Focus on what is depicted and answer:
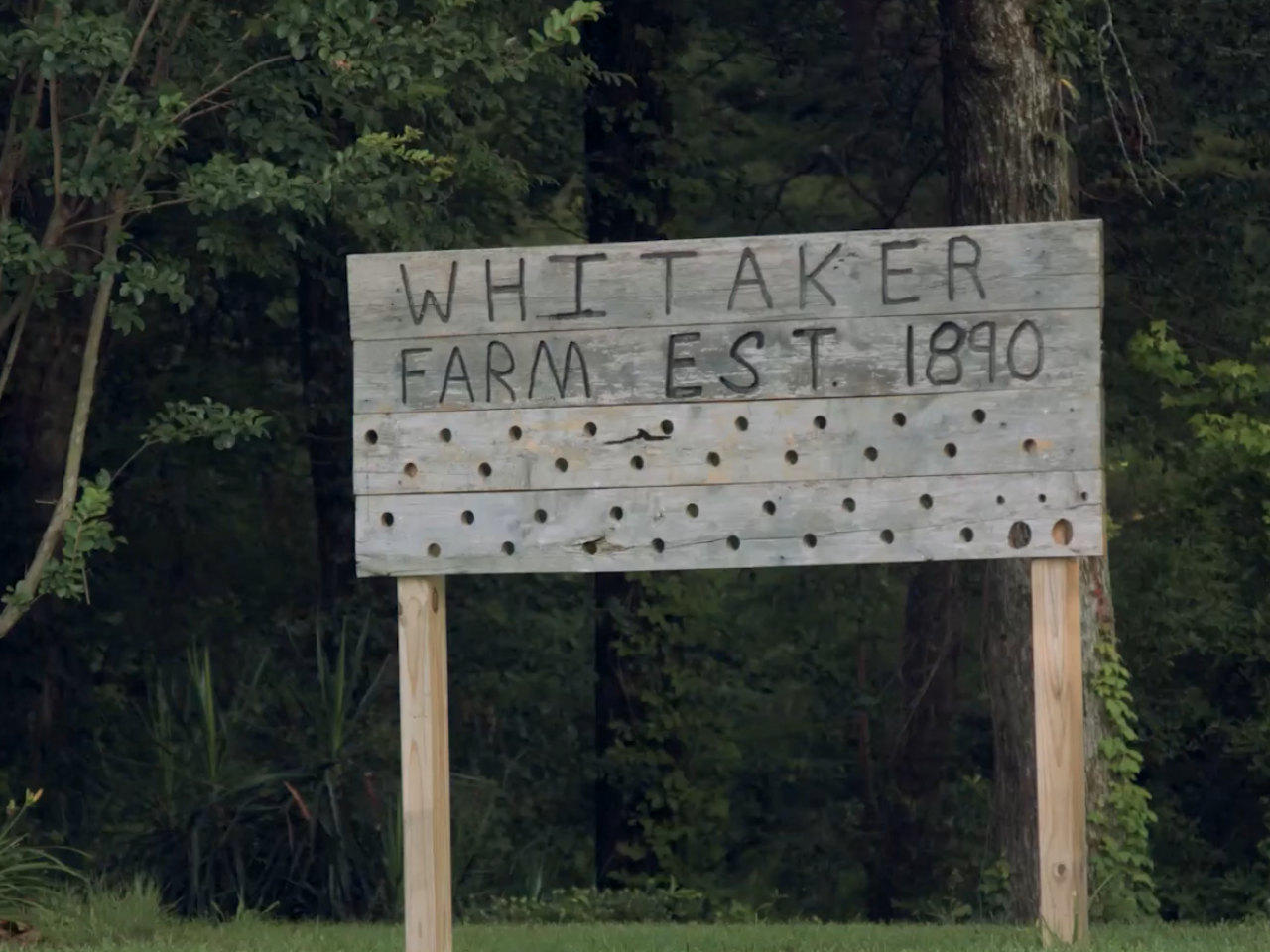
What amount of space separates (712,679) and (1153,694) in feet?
12.1

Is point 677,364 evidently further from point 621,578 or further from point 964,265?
point 621,578

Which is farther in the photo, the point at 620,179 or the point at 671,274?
the point at 620,179

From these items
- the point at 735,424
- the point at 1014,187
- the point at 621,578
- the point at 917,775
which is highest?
the point at 1014,187

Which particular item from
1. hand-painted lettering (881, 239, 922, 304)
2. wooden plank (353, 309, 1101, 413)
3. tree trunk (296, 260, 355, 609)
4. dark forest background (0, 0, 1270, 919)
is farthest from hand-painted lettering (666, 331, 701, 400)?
tree trunk (296, 260, 355, 609)

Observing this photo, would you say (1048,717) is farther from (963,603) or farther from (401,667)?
(963,603)

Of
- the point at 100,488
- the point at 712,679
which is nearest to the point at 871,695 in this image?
the point at 712,679

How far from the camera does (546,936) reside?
28.5ft

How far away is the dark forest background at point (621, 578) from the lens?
1111 cm

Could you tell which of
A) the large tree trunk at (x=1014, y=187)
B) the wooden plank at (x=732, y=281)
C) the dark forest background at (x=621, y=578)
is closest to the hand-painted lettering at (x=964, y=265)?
the wooden plank at (x=732, y=281)

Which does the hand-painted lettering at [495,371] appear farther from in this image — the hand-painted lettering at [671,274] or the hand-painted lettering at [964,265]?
the hand-painted lettering at [964,265]

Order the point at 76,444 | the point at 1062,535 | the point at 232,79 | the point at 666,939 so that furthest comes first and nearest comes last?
the point at 232,79 → the point at 76,444 → the point at 666,939 → the point at 1062,535

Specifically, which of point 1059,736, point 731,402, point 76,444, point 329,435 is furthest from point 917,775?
point 731,402

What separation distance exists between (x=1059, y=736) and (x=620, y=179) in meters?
9.26

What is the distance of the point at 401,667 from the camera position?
6.81 metres
